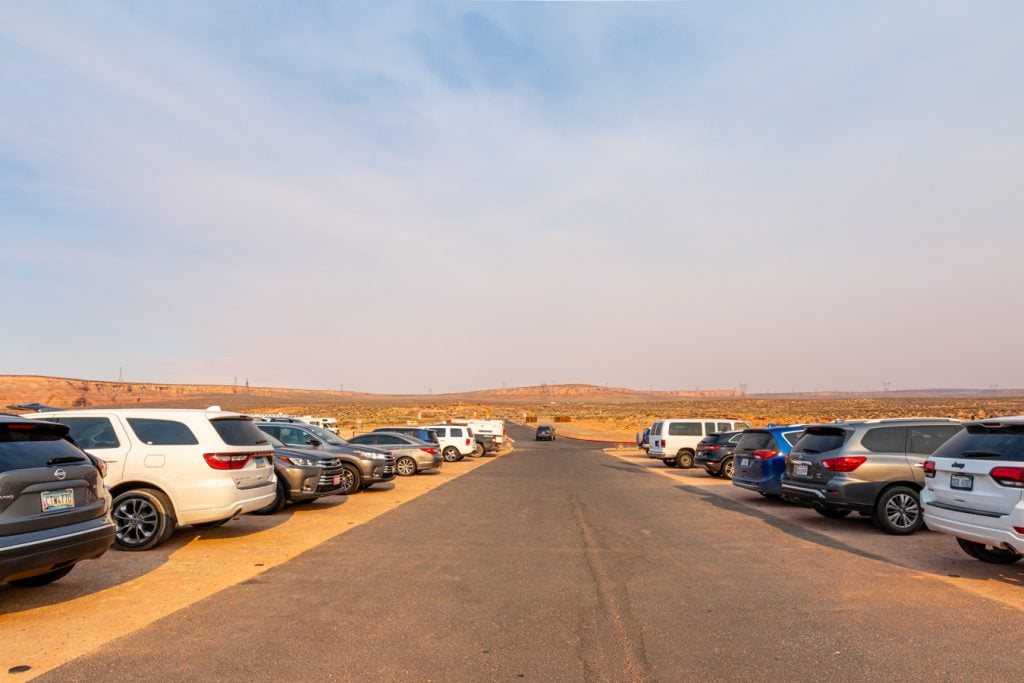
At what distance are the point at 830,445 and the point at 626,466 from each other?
14.9 meters

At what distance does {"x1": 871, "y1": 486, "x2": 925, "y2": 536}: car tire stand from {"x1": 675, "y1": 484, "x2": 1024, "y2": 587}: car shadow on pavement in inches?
7.5

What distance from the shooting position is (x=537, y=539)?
1016 centimetres

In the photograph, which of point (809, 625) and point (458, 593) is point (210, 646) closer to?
point (458, 593)

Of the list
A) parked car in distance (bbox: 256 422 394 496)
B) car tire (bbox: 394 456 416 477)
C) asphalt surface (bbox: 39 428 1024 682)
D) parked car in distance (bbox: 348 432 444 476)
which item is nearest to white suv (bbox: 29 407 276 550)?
asphalt surface (bbox: 39 428 1024 682)

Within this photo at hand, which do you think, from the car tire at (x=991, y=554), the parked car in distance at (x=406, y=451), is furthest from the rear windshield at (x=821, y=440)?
the parked car in distance at (x=406, y=451)

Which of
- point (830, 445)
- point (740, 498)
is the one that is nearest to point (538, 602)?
point (830, 445)

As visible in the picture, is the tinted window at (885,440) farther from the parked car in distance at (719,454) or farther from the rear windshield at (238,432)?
the parked car in distance at (719,454)

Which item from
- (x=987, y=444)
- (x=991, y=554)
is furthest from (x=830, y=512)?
(x=987, y=444)

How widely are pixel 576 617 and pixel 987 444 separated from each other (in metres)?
5.05

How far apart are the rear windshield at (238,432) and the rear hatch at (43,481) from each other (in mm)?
2728

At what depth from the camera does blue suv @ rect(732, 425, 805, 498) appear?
1433cm

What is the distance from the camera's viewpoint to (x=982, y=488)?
7.41 metres

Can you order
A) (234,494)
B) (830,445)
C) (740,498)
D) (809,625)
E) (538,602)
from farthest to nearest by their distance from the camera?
(740,498) → (830,445) → (234,494) → (538,602) → (809,625)

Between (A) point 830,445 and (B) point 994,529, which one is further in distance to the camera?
(A) point 830,445
